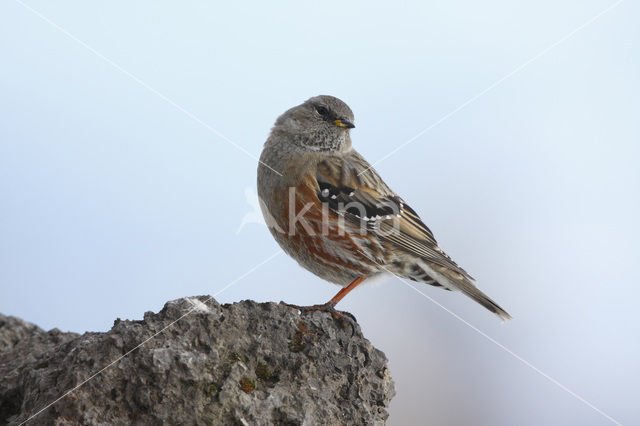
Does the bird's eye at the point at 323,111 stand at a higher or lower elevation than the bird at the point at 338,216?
higher

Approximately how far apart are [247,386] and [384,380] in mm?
986

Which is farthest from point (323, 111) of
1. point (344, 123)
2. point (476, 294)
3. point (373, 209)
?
point (476, 294)

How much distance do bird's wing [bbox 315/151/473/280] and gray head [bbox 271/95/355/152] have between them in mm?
219

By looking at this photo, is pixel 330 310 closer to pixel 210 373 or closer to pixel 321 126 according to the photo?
pixel 210 373

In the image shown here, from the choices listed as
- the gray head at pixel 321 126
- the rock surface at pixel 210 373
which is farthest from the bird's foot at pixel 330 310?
the gray head at pixel 321 126

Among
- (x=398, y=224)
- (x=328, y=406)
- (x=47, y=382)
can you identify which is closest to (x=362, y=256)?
(x=398, y=224)

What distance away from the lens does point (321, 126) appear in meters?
5.96

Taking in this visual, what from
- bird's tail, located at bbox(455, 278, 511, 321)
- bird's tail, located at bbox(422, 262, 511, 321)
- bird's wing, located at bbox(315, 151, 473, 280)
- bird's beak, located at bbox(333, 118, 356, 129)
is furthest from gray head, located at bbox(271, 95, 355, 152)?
bird's tail, located at bbox(455, 278, 511, 321)

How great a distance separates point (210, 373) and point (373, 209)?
263 centimetres

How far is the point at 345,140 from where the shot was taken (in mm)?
6051

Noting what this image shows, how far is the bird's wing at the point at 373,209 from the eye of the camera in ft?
17.6

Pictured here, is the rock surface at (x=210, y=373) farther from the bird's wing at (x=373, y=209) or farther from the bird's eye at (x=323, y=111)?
the bird's eye at (x=323, y=111)

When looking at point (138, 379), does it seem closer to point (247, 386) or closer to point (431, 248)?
point (247, 386)

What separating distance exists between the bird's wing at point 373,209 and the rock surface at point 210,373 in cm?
147
